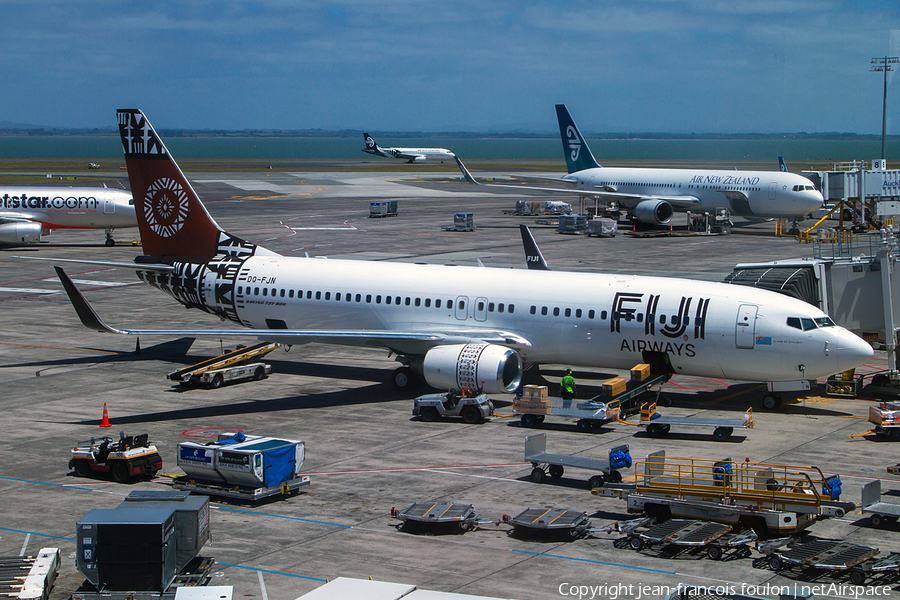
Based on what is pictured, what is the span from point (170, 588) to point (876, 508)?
1453 cm

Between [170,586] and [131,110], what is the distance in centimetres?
2732

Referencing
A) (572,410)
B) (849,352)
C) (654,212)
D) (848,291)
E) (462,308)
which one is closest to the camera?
(572,410)

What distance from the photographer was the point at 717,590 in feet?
54.5

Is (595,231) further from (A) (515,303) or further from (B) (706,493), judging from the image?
(B) (706,493)

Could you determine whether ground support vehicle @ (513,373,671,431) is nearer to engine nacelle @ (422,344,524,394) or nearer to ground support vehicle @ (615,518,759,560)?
engine nacelle @ (422,344,524,394)

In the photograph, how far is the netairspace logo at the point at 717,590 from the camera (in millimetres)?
16875

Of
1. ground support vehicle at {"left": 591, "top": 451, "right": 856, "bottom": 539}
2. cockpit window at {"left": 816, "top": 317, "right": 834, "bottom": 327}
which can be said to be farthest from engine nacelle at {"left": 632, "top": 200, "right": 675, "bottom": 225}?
ground support vehicle at {"left": 591, "top": 451, "right": 856, "bottom": 539}

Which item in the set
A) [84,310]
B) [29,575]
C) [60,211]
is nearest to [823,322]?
[29,575]

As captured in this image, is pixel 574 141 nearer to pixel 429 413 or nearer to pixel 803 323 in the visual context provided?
pixel 803 323

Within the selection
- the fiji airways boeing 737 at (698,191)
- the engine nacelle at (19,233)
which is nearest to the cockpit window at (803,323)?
the fiji airways boeing 737 at (698,191)

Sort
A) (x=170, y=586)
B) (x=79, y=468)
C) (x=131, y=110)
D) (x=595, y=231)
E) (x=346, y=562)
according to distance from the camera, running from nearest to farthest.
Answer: (x=170, y=586)
(x=346, y=562)
(x=79, y=468)
(x=131, y=110)
(x=595, y=231)

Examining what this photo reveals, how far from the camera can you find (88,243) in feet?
259

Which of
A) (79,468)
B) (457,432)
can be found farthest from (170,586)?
(457,432)

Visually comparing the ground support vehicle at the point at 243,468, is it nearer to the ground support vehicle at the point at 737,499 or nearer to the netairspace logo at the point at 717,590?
the ground support vehicle at the point at 737,499
